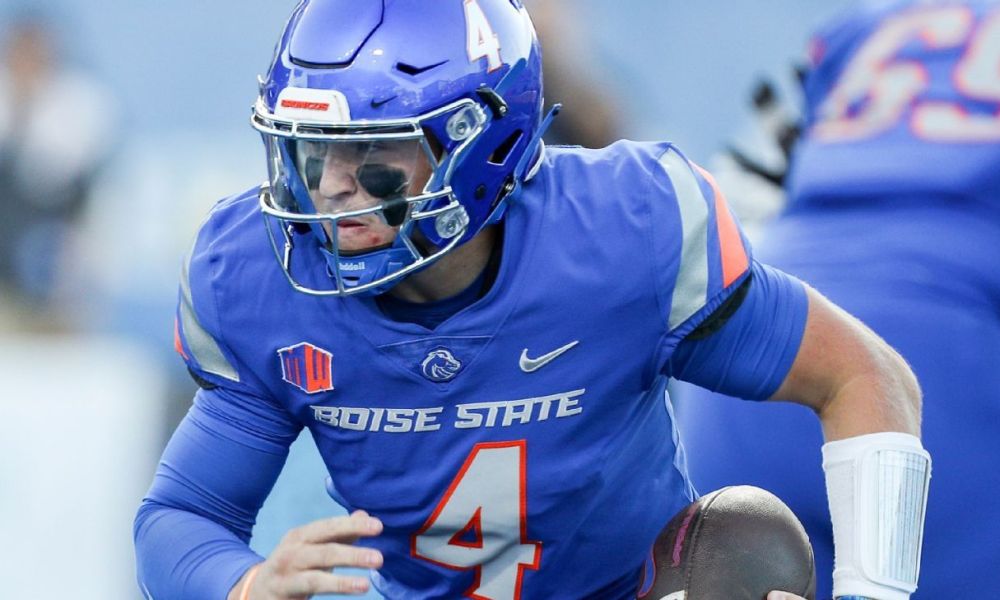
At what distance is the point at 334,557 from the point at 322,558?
0.02 metres

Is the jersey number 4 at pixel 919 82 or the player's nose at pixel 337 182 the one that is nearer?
the player's nose at pixel 337 182

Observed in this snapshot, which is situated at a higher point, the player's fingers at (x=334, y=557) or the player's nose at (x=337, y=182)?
the player's nose at (x=337, y=182)

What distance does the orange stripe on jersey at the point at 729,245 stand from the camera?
8.89ft

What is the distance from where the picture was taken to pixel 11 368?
5.95 meters

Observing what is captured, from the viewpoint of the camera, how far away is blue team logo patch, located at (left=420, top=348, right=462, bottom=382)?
107 inches

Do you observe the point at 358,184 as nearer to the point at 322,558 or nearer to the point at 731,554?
the point at 322,558

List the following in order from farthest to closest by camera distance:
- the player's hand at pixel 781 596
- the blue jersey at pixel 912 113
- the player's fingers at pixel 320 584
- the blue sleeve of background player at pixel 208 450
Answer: the blue jersey at pixel 912 113 → the blue sleeve of background player at pixel 208 450 → the player's hand at pixel 781 596 → the player's fingers at pixel 320 584

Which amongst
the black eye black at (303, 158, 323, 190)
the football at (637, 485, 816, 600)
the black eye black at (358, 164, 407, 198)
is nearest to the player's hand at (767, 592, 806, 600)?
the football at (637, 485, 816, 600)

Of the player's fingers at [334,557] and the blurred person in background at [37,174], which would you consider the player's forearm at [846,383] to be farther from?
the blurred person in background at [37,174]

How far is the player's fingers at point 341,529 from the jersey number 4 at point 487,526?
16.6 inches

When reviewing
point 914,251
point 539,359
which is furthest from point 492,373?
point 914,251

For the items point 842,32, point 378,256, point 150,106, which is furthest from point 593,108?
point 378,256

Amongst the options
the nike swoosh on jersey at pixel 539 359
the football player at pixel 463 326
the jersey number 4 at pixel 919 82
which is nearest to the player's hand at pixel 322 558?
the football player at pixel 463 326

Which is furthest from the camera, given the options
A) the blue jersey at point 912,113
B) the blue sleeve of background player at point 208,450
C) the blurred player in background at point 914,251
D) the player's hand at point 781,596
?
the blue jersey at point 912,113
